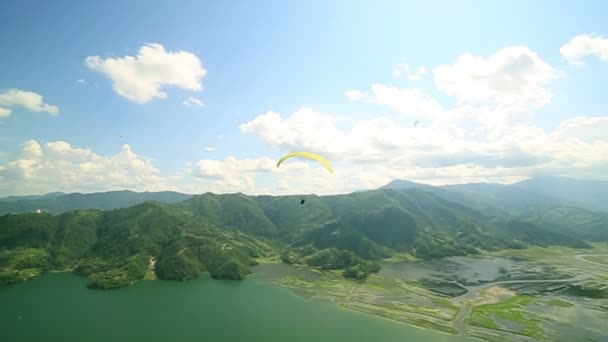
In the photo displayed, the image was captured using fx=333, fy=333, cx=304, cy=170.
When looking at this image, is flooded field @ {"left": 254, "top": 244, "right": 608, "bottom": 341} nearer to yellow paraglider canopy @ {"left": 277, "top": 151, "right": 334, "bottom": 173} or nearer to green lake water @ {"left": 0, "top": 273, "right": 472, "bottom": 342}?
green lake water @ {"left": 0, "top": 273, "right": 472, "bottom": 342}

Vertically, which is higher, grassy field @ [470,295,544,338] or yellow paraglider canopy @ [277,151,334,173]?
yellow paraglider canopy @ [277,151,334,173]

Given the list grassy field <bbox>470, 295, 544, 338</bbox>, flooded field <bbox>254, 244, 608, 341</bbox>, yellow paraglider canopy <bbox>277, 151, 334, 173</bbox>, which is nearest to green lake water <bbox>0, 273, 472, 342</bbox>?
flooded field <bbox>254, 244, 608, 341</bbox>

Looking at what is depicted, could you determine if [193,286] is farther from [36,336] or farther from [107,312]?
[36,336]

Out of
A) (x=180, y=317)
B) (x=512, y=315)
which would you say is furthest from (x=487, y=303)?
(x=180, y=317)

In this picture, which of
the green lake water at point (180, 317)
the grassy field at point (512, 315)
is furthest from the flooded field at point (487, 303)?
the green lake water at point (180, 317)

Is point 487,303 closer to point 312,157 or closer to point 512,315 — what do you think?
point 512,315

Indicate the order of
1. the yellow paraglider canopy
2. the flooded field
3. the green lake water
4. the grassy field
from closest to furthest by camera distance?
the yellow paraglider canopy → the green lake water → the grassy field → the flooded field

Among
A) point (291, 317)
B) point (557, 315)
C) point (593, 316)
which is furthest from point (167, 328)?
point (593, 316)

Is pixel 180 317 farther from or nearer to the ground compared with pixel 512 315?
nearer to the ground
